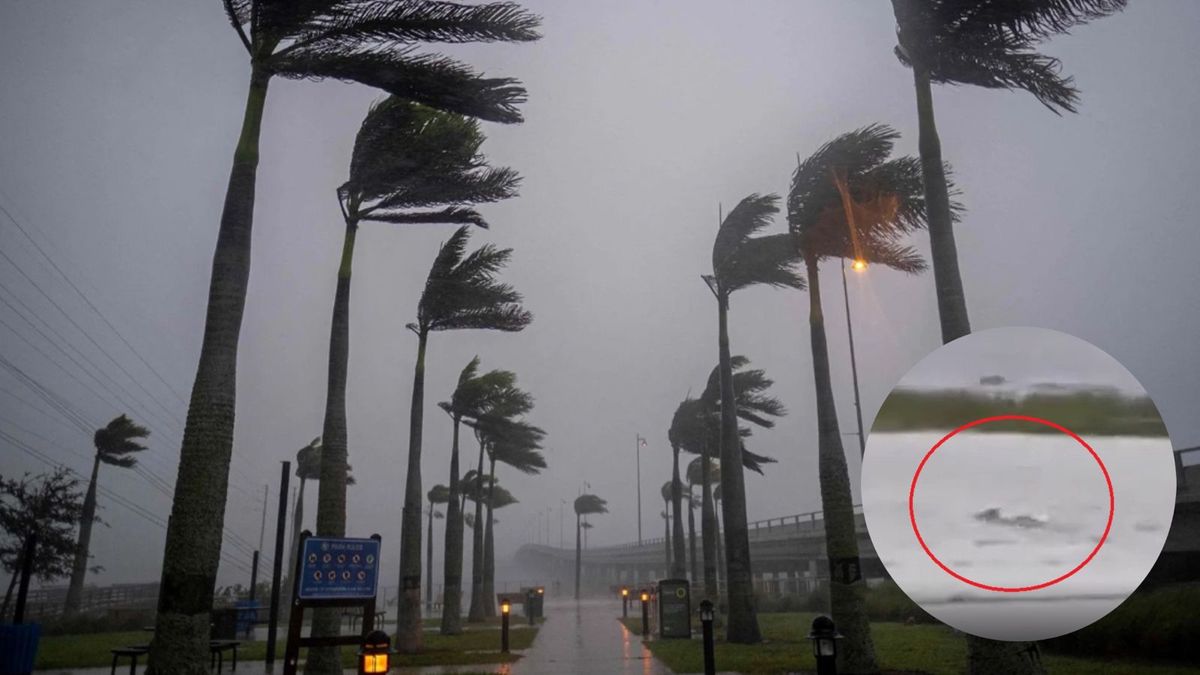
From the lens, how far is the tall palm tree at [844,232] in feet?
42.1

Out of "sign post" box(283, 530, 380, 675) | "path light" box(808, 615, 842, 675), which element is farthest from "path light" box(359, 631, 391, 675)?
"path light" box(808, 615, 842, 675)

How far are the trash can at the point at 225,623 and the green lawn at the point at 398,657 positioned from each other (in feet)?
1.97

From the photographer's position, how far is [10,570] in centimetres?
3075

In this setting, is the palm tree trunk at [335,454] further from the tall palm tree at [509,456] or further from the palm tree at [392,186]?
the tall palm tree at [509,456]

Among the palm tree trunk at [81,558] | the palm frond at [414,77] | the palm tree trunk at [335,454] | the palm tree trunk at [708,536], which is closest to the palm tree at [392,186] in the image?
the palm tree trunk at [335,454]

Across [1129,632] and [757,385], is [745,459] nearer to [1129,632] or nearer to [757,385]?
[757,385]

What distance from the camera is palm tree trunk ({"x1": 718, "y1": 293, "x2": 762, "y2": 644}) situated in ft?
61.6

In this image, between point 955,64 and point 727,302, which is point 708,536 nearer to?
point 727,302

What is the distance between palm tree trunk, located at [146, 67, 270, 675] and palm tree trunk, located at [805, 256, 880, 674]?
931 centimetres

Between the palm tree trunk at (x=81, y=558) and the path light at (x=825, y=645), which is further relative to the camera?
the palm tree trunk at (x=81, y=558)

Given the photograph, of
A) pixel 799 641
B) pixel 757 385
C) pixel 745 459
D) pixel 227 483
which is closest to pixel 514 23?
pixel 227 483

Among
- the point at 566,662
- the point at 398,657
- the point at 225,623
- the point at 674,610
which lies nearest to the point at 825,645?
the point at 566,662

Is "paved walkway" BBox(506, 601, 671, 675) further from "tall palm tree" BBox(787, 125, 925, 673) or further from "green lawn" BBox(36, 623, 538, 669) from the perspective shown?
"tall palm tree" BBox(787, 125, 925, 673)

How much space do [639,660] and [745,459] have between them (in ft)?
54.6
